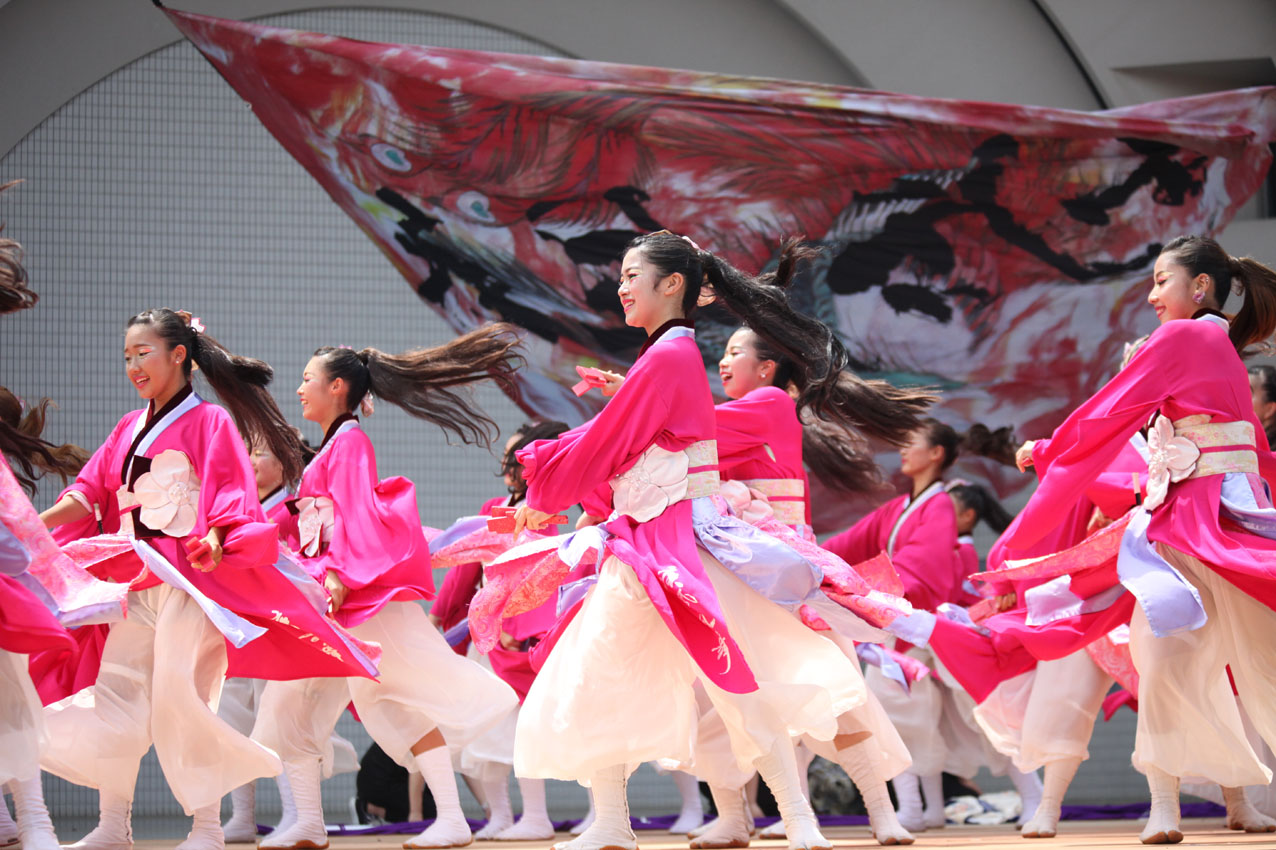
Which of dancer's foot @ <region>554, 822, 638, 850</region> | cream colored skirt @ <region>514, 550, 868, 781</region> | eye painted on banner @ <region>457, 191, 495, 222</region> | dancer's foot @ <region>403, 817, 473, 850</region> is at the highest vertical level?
eye painted on banner @ <region>457, 191, 495, 222</region>

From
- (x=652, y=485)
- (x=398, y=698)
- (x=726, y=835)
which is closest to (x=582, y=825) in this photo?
(x=398, y=698)

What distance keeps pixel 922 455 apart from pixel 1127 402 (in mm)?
1974

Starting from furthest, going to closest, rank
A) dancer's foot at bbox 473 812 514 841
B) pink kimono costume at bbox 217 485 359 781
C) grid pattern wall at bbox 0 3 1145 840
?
grid pattern wall at bbox 0 3 1145 840
dancer's foot at bbox 473 812 514 841
pink kimono costume at bbox 217 485 359 781

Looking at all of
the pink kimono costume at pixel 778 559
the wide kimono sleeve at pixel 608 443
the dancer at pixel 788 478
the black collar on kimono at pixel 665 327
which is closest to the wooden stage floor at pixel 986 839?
the dancer at pixel 788 478

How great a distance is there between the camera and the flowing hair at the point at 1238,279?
13.2 feet

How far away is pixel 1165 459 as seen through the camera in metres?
3.89

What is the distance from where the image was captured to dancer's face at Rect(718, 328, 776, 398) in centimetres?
492

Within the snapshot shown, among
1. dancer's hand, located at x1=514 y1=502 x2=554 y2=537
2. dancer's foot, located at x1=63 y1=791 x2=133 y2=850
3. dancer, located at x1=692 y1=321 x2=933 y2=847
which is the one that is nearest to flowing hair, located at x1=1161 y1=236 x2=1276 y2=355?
dancer, located at x1=692 y1=321 x2=933 y2=847

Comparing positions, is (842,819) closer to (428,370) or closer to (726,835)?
(726,835)

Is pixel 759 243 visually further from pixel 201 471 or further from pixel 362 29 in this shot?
pixel 201 471

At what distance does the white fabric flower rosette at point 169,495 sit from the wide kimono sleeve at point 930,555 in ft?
9.23

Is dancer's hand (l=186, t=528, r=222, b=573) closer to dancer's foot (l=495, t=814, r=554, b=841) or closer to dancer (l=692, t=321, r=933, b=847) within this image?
dancer (l=692, t=321, r=933, b=847)

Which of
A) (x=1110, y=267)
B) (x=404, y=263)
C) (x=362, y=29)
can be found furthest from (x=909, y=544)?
(x=362, y=29)

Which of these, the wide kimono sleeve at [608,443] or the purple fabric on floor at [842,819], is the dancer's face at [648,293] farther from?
the purple fabric on floor at [842,819]
